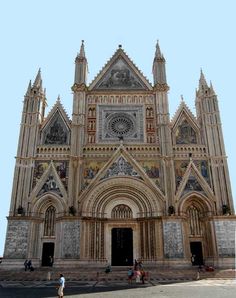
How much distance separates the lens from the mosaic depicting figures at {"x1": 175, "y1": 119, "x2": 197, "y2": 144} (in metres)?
27.4

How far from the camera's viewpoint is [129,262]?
24078 millimetres

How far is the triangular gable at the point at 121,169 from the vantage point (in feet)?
83.3

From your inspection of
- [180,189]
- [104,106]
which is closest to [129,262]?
[180,189]

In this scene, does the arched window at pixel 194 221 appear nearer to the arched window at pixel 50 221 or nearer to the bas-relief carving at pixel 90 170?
the bas-relief carving at pixel 90 170

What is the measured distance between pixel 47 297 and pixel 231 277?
13376 mm

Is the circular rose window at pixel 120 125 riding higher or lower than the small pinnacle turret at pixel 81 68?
lower

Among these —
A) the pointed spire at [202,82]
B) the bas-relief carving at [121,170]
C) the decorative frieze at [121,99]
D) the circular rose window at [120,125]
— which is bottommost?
the bas-relief carving at [121,170]

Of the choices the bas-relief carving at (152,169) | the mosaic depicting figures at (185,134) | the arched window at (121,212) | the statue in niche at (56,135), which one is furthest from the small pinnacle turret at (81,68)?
the arched window at (121,212)

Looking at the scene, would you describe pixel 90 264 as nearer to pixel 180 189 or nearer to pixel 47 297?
pixel 180 189

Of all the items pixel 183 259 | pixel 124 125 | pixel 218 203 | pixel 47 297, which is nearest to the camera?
pixel 47 297

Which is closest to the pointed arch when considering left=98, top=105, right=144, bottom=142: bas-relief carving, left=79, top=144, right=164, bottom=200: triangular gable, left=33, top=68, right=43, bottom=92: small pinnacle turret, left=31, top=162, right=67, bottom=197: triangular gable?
left=31, top=162, right=67, bottom=197: triangular gable

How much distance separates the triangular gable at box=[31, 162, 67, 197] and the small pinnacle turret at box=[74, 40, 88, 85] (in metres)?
9.54

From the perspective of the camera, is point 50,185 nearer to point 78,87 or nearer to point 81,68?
point 78,87

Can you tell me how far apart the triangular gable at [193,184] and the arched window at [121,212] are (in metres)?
4.33
